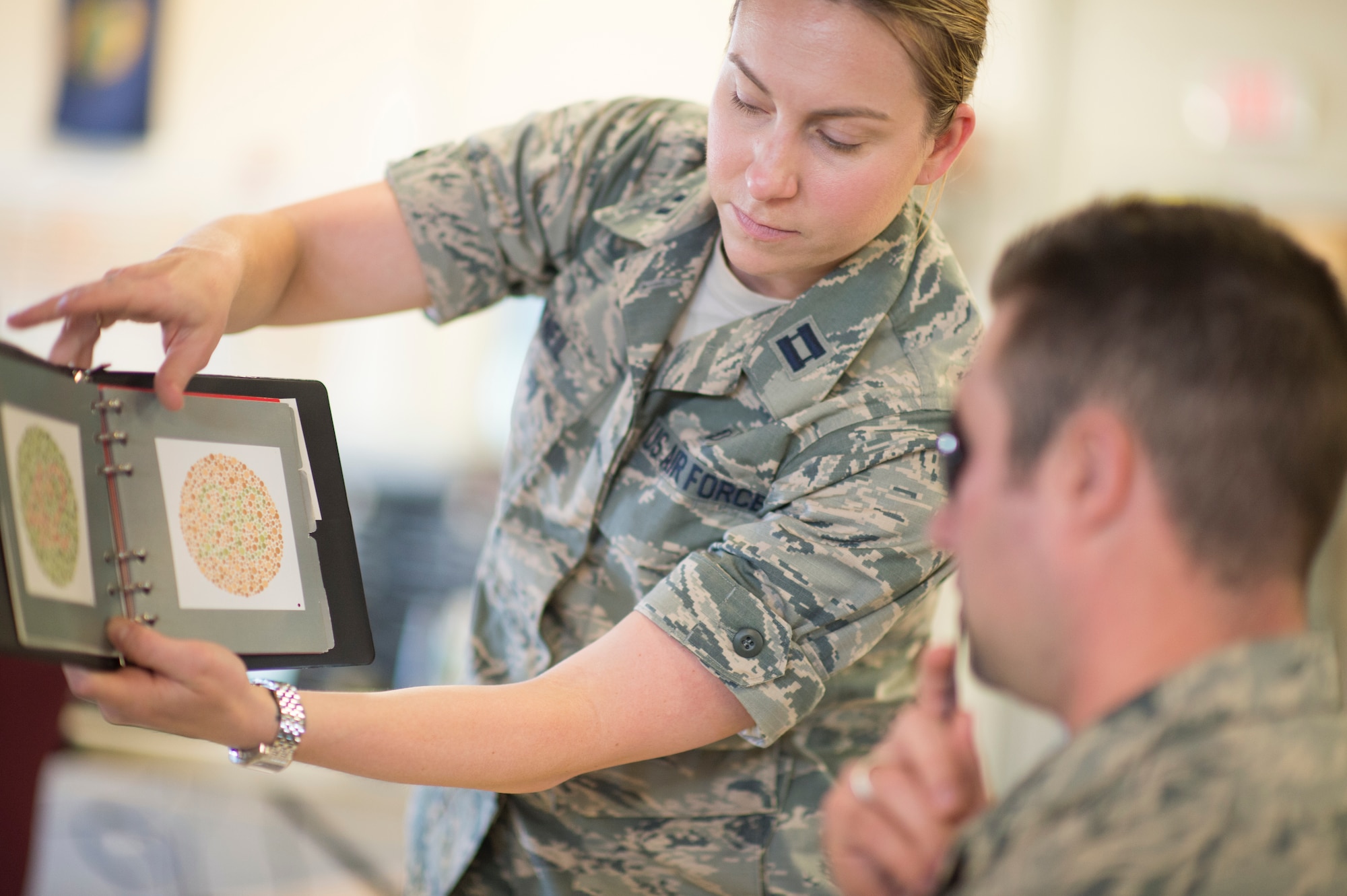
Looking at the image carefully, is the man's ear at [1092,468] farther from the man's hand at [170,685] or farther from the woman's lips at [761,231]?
the man's hand at [170,685]

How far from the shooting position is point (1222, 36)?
379 cm

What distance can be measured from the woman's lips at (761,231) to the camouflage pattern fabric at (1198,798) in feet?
2.12

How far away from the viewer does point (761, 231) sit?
3.94 feet

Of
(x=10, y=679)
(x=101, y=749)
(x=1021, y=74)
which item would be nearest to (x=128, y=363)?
(x=101, y=749)

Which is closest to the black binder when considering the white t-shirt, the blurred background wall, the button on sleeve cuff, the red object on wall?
the button on sleeve cuff

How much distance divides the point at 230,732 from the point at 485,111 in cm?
335

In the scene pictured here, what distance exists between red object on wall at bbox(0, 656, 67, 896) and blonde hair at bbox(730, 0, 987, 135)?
1.96 m

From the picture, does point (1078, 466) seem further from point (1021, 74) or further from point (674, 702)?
point (1021, 74)

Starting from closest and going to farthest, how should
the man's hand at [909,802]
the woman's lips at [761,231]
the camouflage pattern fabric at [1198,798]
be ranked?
the camouflage pattern fabric at [1198,798] < the man's hand at [909,802] < the woman's lips at [761,231]

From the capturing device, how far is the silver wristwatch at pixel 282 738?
37.4 inches

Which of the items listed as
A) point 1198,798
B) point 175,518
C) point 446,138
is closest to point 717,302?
point 175,518

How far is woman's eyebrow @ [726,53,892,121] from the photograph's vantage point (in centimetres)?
112

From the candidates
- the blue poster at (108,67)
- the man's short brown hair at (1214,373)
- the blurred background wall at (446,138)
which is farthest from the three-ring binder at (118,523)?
the blue poster at (108,67)

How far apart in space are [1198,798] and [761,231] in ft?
2.37
